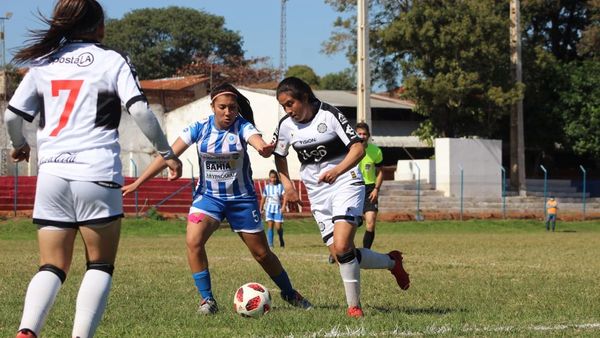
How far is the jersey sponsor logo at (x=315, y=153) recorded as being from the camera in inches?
372

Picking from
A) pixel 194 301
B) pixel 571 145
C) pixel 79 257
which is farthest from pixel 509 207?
pixel 194 301

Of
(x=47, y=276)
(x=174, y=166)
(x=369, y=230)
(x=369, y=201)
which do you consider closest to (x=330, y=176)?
(x=174, y=166)

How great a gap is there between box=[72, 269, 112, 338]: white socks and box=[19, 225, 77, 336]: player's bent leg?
0.55 ft

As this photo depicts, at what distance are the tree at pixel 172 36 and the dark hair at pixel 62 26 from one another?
84837 mm

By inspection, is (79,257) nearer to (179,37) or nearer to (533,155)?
(533,155)

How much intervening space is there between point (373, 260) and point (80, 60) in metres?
4.66

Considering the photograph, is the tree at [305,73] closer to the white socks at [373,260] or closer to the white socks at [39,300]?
the white socks at [373,260]

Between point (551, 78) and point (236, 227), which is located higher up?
point (551, 78)

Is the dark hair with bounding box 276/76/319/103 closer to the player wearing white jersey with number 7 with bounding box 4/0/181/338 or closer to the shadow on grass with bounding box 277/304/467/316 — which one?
the shadow on grass with bounding box 277/304/467/316

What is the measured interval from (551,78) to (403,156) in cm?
1009

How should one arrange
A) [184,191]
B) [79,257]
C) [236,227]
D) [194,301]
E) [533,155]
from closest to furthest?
[236,227], [194,301], [79,257], [184,191], [533,155]

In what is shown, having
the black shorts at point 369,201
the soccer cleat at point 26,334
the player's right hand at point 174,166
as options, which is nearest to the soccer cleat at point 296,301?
the player's right hand at point 174,166

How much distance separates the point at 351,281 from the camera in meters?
8.99

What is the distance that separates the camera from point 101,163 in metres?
5.81
